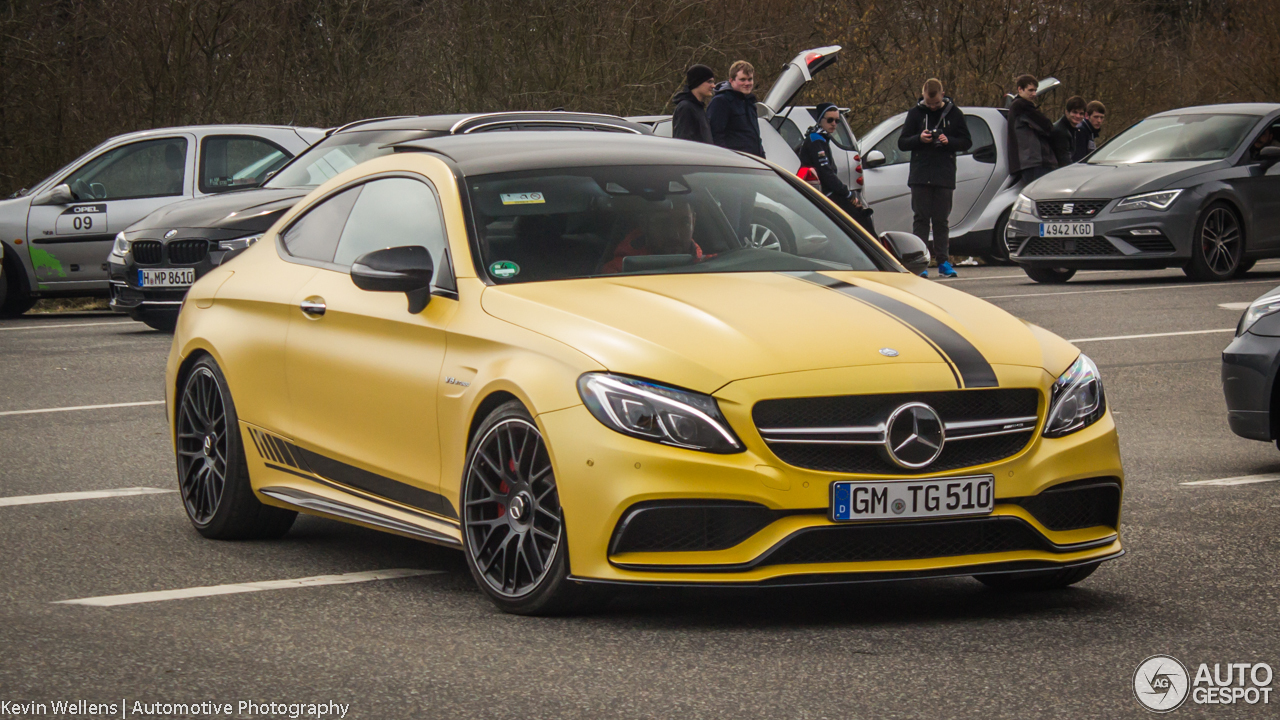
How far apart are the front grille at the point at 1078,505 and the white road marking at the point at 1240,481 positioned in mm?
2444

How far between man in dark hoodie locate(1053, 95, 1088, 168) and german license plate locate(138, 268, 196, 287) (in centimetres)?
1104

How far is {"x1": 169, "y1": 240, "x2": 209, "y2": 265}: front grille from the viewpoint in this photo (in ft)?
49.1

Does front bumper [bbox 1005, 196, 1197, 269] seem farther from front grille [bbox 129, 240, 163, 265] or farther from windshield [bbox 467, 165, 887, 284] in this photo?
windshield [bbox 467, 165, 887, 284]

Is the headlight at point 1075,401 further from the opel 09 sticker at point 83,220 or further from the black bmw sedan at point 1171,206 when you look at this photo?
the opel 09 sticker at point 83,220

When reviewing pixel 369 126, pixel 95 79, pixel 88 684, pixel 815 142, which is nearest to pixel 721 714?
pixel 88 684

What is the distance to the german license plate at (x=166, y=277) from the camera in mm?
14938

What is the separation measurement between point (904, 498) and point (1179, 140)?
1486 centimetres

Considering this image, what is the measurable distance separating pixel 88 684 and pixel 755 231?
2.88m

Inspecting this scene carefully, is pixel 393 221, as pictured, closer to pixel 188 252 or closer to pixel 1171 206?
pixel 188 252

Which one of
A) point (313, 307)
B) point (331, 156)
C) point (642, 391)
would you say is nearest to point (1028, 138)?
point (331, 156)

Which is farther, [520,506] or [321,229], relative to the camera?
[321,229]

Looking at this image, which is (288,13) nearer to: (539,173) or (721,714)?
(539,173)

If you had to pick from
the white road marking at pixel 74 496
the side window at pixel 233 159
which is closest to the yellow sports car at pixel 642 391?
the white road marking at pixel 74 496

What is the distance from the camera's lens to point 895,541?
17.0 ft
